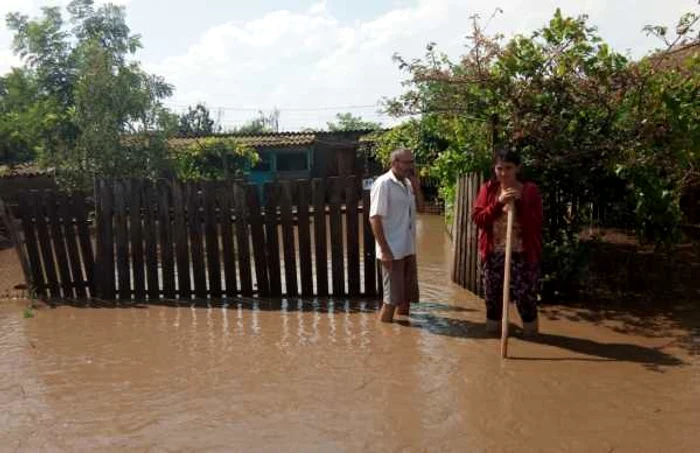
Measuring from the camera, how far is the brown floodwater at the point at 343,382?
3.68 metres

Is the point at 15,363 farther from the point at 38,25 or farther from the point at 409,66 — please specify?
the point at 38,25

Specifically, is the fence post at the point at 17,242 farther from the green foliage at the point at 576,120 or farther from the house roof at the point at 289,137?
the house roof at the point at 289,137

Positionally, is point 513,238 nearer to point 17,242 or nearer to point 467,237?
point 467,237

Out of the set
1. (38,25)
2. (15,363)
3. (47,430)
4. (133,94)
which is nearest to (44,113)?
(38,25)

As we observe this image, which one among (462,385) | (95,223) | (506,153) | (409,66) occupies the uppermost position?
(409,66)

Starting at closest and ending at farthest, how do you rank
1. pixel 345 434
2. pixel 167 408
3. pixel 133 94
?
pixel 345 434, pixel 167 408, pixel 133 94

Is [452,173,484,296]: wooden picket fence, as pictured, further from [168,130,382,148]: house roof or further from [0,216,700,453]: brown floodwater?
[168,130,382,148]: house roof

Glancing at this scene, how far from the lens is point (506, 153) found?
5277 mm

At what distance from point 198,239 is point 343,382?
3207 millimetres

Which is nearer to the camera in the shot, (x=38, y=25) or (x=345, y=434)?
(x=345, y=434)

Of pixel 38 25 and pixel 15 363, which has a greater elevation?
pixel 38 25

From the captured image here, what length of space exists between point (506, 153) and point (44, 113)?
41.5 feet

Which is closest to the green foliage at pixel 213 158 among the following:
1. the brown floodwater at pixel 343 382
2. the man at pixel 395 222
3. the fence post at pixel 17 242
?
the fence post at pixel 17 242

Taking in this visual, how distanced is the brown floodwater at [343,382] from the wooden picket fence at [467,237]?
62 cm
